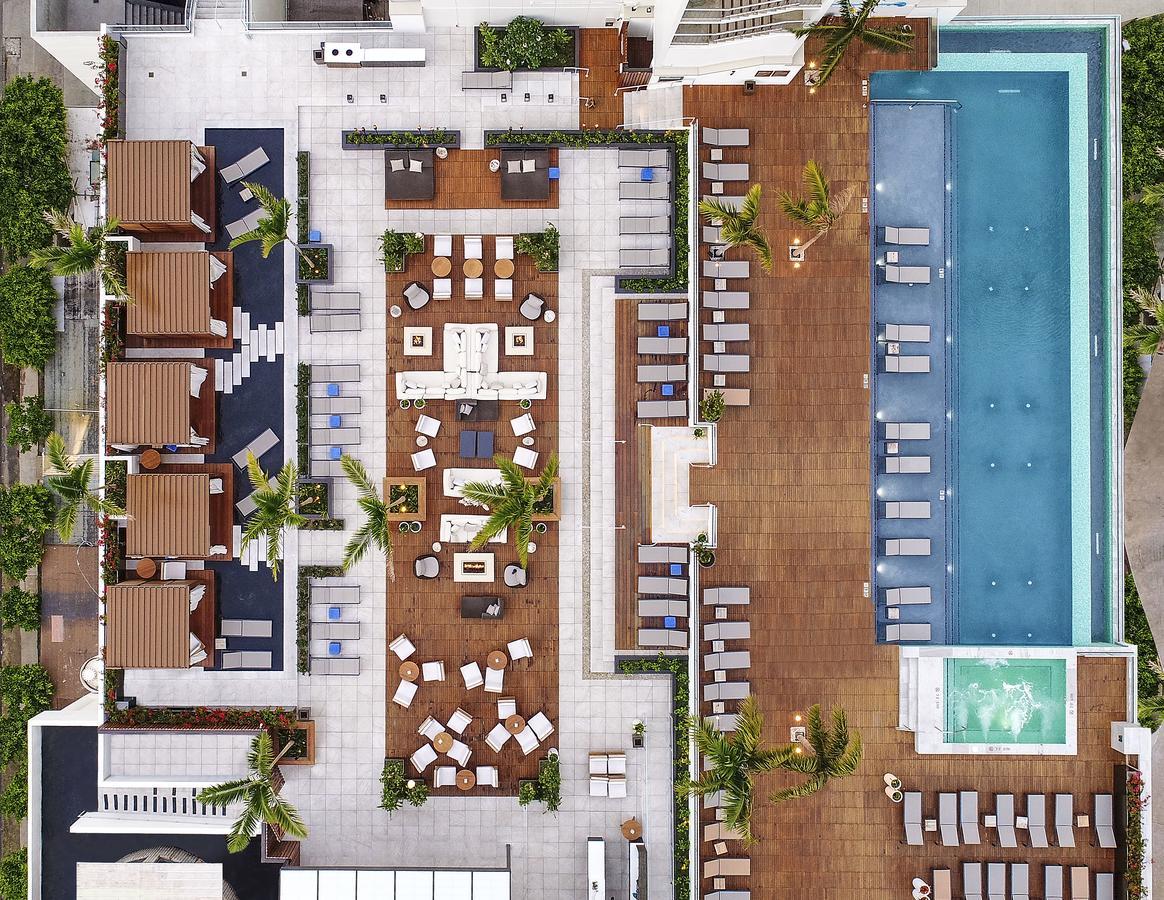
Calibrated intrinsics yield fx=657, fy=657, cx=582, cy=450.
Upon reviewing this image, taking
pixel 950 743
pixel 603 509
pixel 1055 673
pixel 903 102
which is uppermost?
pixel 903 102

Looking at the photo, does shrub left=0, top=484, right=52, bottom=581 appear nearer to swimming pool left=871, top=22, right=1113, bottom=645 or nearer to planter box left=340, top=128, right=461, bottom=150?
planter box left=340, top=128, right=461, bottom=150

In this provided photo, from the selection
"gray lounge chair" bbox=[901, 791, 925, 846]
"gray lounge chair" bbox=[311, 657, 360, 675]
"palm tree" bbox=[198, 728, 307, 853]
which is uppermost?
"gray lounge chair" bbox=[311, 657, 360, 675]

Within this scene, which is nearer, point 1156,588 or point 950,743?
point 950,743

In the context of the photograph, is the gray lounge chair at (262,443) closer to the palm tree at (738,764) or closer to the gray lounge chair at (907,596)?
the palm tree at (738,764)

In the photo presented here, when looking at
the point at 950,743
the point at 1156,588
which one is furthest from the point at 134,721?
the point at 1156,588

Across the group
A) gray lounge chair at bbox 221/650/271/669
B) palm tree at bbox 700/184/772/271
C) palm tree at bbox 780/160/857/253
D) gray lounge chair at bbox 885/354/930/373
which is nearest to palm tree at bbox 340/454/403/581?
gray lounge chair at bbox 221/650/271/669

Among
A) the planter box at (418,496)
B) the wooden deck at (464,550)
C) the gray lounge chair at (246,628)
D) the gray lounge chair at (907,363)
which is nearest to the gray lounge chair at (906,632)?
the gray lounge chair at (907,363)

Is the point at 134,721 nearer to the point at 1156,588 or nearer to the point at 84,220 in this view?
the point at 84,220
